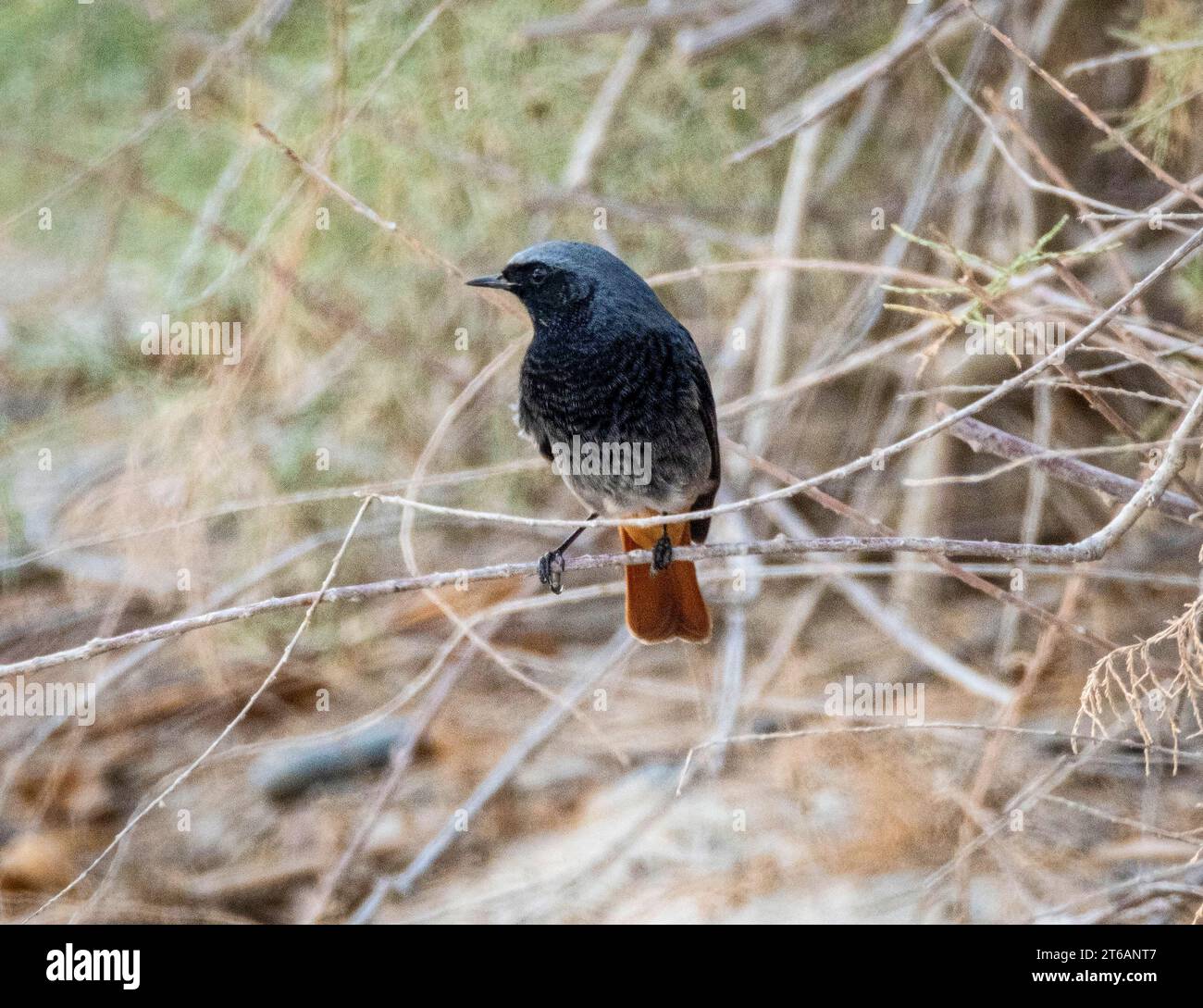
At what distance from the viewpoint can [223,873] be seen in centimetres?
315

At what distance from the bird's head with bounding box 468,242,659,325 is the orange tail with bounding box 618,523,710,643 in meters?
0.66

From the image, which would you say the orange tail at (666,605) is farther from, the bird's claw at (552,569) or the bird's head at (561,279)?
the bird's head at (561,279)

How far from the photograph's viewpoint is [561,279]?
2.70m

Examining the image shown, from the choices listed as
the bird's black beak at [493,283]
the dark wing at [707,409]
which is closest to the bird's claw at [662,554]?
the dark wing at [707,409]

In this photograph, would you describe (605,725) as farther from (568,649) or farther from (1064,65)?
(1064,65)

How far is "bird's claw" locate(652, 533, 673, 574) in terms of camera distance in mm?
2582

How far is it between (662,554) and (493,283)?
743 millimetres

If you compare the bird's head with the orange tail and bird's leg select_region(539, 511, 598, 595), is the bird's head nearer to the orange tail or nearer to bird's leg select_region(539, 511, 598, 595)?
bird's leg select_region(539, 511, 598, 595)

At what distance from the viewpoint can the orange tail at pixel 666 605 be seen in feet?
9.25

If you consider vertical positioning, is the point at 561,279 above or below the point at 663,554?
above

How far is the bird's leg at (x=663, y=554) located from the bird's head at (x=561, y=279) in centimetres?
58

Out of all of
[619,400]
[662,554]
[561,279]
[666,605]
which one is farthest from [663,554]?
[561,279]

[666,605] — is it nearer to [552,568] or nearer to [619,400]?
[552,568]
